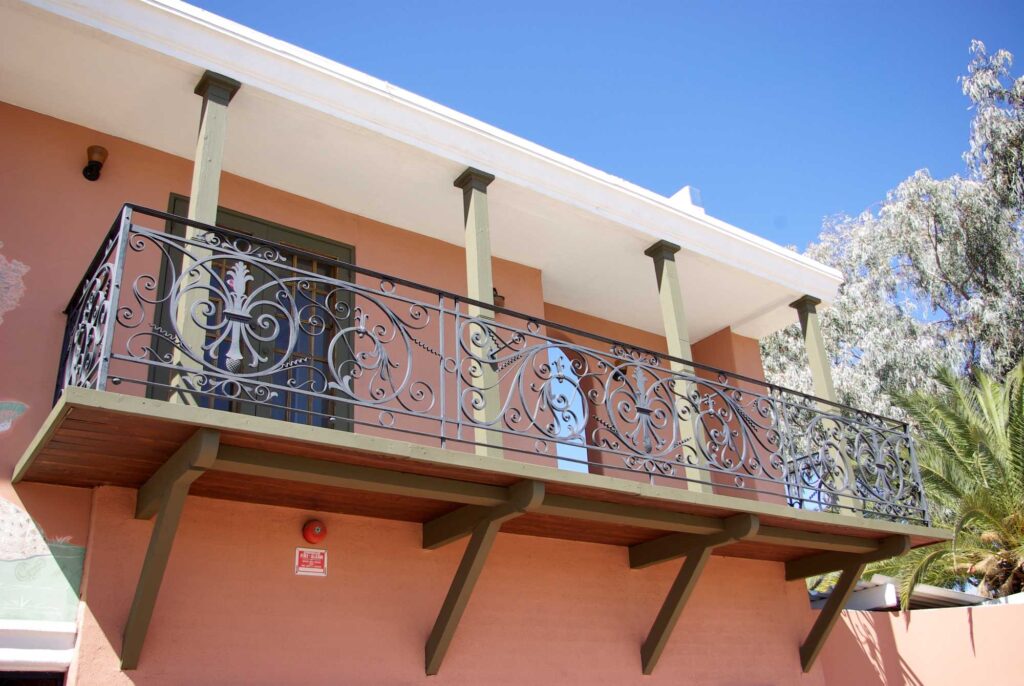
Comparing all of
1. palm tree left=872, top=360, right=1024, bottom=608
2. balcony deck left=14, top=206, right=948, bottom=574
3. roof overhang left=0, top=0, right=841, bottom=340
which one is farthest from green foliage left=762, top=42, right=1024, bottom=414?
balcony deck left=14, top=206, right=948, bottom=574

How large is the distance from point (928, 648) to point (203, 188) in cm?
791

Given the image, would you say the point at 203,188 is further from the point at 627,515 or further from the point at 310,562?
the point at 627,515

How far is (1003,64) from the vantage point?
1941cm

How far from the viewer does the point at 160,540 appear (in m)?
5.24

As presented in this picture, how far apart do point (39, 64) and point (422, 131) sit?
8.68 ft

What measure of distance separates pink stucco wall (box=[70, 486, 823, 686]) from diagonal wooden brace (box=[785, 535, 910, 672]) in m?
0.31

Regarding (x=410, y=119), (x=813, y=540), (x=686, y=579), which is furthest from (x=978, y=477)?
(x=410, y=119)

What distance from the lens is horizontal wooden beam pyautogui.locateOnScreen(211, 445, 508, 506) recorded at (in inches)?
209

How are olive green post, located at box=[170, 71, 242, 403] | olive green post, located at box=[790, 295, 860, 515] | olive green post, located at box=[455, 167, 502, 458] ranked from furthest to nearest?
olive green post, located at box=[790, 295, 860, 515], olive green post, located at box=[455, 167, 502, 458], olive green post, located at box=[170, 71, 242, 403]

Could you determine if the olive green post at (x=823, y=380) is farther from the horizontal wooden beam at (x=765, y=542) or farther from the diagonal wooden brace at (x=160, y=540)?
the diagonal wooden brace at (x=160, y=540)

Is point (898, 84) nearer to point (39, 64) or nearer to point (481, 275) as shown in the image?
point (481, 275)

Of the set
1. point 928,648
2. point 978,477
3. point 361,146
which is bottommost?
point 928,648

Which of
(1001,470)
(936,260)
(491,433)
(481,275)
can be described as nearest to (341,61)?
(481,275)

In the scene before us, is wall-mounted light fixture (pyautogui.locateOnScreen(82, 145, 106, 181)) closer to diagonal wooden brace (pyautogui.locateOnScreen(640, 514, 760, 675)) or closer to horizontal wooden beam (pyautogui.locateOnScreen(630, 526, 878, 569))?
horizontal wooden beam (pyautogui.locateOnScreen(630, 526, 878, 569))
